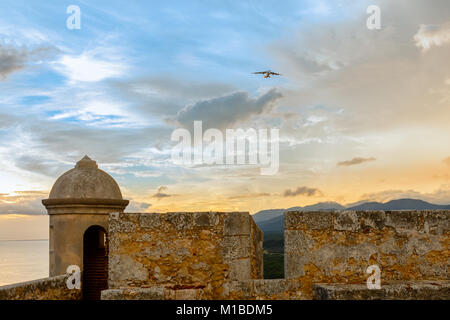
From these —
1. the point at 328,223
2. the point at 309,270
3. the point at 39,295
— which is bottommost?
the point at 39,295

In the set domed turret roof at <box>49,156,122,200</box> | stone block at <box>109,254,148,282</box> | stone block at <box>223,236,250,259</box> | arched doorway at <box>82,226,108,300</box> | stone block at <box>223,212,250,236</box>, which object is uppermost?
domed turret roof at <box>49,156,122,200</box>

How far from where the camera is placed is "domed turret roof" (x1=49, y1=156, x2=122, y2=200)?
8.06 metres

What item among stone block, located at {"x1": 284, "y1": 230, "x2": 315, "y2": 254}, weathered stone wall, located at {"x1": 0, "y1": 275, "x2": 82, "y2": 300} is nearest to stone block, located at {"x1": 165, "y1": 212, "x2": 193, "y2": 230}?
stone block, located at {"x1": 284, "y1": 230, "x2": 315, "y2": 254}

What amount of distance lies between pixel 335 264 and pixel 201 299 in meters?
1.46

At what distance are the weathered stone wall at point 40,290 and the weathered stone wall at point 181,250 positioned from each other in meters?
1.20

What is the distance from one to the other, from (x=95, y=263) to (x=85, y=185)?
2.08 metres

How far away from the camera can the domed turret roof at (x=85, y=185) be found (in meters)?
8.06

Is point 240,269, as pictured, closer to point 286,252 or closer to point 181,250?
point 286,252

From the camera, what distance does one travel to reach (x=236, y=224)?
489 centimetres

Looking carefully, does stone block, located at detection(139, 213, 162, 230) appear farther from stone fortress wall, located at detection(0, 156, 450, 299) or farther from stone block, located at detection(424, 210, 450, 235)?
stone block, located at detection(424, 210, 450, 235)

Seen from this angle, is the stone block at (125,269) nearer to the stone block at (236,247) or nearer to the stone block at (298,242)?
the stone block at (236,247)

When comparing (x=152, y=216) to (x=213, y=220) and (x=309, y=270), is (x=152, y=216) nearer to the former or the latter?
(x=213, y=220)
